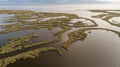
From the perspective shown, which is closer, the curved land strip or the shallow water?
the shallow water

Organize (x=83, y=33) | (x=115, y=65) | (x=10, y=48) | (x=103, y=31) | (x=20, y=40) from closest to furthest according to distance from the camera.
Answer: (x=115, y=65)
(x=10, y=48)
(x=20, y=40)
(x=83, y=33)
(x=103, y=31)

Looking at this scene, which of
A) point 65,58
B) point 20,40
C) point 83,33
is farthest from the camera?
point 83,33

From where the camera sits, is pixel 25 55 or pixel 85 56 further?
pixel 85 56

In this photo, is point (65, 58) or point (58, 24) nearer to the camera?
point (65, 58)

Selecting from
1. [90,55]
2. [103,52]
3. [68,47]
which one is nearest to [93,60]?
[90,55]

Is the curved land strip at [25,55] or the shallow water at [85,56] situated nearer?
the shallow water at [85,56]

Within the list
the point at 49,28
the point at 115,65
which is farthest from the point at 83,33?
the point at 115,65

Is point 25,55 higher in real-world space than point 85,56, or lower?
higher

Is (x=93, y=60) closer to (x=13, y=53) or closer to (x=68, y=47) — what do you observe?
(x=68, y=47)

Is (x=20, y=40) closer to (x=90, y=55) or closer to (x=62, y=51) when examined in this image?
(x=62, y=51)
